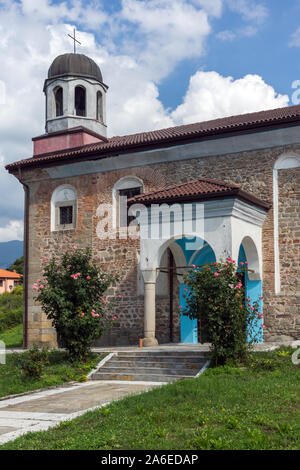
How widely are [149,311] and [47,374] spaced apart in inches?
133

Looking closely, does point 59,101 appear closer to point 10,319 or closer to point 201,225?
point 201,225

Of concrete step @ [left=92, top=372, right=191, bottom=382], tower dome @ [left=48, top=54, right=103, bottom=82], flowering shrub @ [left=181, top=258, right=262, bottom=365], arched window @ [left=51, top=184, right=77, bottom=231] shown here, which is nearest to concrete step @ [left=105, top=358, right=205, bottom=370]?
concrete step @ [left=92, top=372, right=191, bottom=382]

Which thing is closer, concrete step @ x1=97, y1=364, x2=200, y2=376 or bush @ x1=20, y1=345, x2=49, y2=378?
bush @ x1=20, y1=345, x2=49, y2=378

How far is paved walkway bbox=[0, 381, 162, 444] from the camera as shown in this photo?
701 centimetres

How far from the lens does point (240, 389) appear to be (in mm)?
8164

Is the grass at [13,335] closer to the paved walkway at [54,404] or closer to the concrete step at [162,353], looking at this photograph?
the concrete step at [162,353]

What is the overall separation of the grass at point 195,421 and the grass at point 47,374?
307cm

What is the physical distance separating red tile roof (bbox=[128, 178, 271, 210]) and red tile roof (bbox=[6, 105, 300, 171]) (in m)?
1.64

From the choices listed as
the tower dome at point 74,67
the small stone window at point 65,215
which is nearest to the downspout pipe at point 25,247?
the small stone window at point 65,215

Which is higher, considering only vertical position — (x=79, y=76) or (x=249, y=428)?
(x=79, y=76)

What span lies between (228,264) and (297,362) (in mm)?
2297

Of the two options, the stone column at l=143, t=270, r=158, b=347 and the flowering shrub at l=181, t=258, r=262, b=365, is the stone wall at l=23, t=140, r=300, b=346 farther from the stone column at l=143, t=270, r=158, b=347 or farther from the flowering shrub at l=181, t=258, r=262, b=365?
the flowering shrub at l=181, t=258, r=262, b=365

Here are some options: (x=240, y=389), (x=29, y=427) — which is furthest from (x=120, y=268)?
(x=29, y=427)

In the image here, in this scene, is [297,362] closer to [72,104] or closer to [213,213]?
[213,213]
